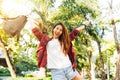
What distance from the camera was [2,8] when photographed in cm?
1744

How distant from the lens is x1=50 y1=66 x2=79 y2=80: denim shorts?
3.66m

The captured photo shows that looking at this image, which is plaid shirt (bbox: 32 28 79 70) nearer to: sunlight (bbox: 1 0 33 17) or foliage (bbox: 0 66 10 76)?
sunlight (bbox: 1 0 33 17)

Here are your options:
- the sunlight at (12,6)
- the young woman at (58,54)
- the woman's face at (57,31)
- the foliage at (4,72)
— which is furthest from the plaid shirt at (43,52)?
the foliage at (4,72)

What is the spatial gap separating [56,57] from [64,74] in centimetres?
23

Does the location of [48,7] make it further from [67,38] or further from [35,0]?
[67,38]

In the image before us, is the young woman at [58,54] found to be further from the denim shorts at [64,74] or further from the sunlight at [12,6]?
the sunlight at [12,6]

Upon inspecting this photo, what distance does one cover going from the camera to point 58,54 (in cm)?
372

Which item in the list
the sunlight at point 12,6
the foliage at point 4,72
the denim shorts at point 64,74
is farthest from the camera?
the foliage at point 4,72

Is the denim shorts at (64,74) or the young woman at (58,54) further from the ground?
the young woman at (58,54)

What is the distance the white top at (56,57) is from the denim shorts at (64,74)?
49 mm

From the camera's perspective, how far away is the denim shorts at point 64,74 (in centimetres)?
366

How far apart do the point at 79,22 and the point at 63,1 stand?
6.25 ft

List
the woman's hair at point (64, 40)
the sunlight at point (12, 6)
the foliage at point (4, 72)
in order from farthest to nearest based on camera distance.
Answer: the foliage at point (4, 72) < the sunlight at point (12, 6) < the woman's hair at point (64, 40)

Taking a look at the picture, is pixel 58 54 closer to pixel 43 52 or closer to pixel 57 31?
pixel 43 52
